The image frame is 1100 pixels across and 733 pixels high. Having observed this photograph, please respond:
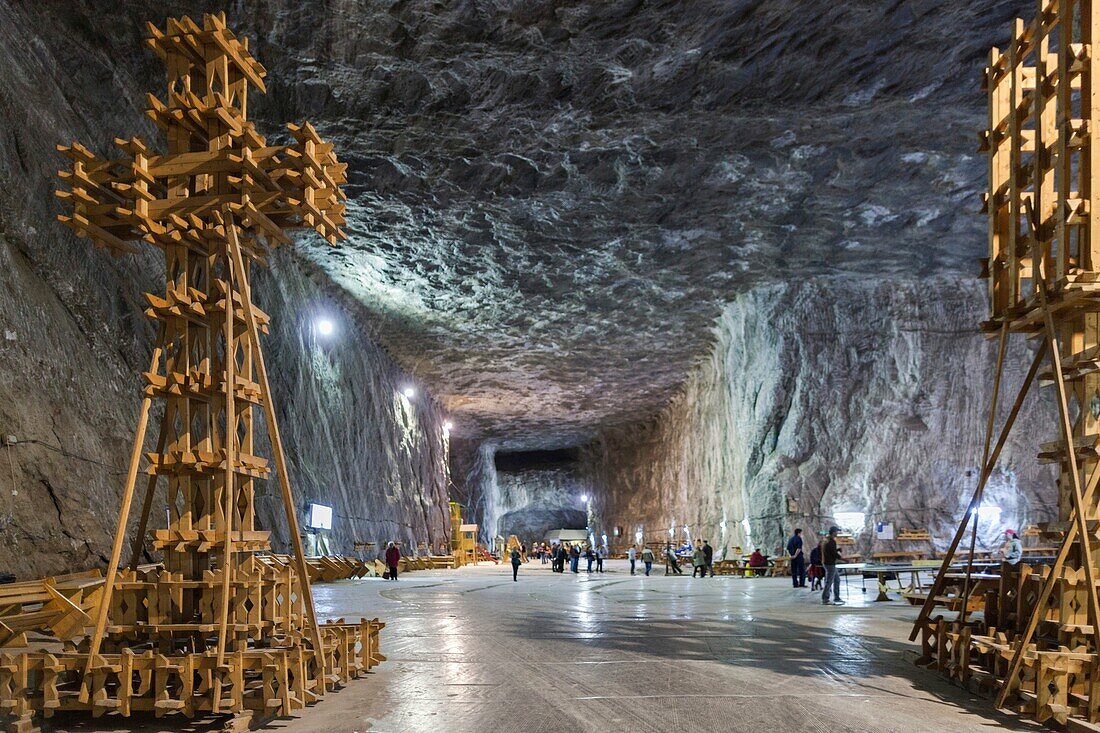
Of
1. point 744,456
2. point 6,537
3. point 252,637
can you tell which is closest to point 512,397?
point 744,456

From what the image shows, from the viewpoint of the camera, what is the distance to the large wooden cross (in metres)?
5.87

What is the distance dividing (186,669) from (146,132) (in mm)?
14912

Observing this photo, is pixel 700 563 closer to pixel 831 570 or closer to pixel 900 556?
pixel 900 556

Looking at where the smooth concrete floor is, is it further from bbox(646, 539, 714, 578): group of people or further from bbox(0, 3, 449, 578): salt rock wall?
bbox(646, 539, 714, 578): group of people

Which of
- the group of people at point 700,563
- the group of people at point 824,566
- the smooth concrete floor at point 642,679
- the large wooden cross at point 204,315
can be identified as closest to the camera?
the smooth concrete floor at point 642,679

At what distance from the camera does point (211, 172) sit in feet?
20.6

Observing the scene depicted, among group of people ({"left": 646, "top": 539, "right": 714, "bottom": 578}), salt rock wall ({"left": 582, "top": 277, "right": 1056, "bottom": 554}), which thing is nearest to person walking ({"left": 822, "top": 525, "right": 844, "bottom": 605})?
salt rock wall ({"left": 582, "top": 277, "right": 1056, "bottom": 554})

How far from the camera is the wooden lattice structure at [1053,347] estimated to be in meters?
6.01

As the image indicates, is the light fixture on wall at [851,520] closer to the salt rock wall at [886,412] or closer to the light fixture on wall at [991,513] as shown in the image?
the salt rock wall at [886,412]

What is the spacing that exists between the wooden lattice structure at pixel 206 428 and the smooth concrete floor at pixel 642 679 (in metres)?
0.31

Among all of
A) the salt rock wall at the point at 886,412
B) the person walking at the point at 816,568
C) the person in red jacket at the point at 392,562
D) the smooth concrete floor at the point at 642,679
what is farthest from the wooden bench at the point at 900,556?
the person in red jacket at the point at 392,562

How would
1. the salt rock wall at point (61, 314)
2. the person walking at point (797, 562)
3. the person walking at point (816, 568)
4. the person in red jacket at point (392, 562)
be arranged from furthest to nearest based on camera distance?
the person in red jacket at point (392, 562), the person walking at point (797, 562), the person walking at point (816, 568), the salt rock wall at point (61, 314)

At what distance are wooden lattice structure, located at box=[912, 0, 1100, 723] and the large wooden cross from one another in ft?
16.8

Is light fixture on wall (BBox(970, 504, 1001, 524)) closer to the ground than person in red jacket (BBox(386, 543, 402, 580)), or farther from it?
farther from it
